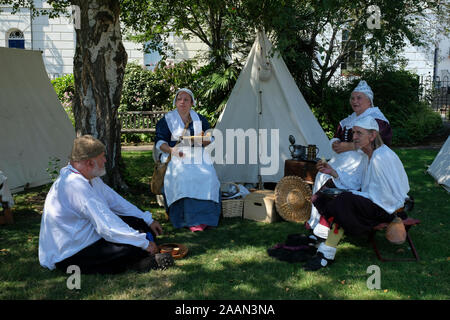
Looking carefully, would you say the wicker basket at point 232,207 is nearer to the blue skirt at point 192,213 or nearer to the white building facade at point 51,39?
the blue skirt at point 192,213

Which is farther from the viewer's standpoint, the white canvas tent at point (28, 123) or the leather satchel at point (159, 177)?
the white canvas tent at point (28, 123)

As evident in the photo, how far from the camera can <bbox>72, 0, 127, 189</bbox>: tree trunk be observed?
18.0 feet

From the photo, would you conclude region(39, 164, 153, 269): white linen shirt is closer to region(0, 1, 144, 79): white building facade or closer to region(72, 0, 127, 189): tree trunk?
region(72, 0, 127, 189): tree trunk

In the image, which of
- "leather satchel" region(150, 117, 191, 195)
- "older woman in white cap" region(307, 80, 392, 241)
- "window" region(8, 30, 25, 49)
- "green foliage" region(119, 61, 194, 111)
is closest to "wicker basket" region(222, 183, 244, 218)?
"leather satchel" region(150, 117, 191, 195)

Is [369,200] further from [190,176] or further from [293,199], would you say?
[190,176]

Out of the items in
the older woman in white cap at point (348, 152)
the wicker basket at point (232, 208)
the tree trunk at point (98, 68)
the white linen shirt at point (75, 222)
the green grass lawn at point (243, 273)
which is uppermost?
the tree trunk at point (98, 68)

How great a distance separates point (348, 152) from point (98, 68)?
316 cm

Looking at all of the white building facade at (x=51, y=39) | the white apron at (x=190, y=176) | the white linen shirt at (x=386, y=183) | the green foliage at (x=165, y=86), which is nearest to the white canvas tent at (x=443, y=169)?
the white linen shirt at (x=386, y=183)

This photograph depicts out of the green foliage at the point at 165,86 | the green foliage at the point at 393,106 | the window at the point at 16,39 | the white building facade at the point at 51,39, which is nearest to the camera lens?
the green foliage at the point at 165,86

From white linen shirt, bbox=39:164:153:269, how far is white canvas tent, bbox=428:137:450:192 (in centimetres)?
469

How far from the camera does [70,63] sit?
16016 millimetres

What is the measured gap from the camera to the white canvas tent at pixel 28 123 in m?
6.36

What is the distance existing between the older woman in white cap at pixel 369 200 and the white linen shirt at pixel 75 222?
56.5 inches

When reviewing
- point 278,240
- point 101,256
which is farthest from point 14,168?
point 278,240
